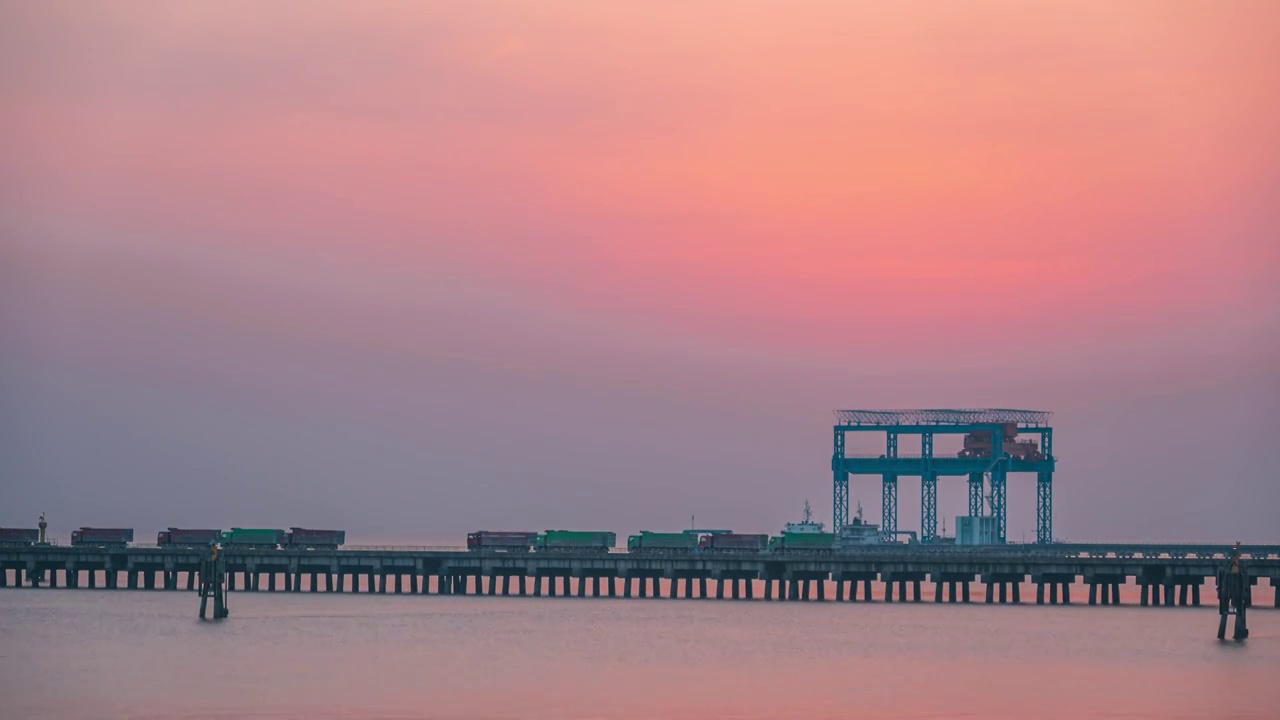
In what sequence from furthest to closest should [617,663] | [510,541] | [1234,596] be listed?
[510,541]
[1234,596]
[617,663]

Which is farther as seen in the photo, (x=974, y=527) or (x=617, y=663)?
(x=974, y=527)

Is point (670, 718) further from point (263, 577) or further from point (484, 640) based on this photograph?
point (263, 577)

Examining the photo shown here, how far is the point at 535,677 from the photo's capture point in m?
79.6

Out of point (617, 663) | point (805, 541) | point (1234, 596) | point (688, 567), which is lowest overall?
point (617, 663)

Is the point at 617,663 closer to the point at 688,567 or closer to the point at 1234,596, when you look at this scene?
the point at 1234,596

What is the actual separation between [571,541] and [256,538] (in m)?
24.9

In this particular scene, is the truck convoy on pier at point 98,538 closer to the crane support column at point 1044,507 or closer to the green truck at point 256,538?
the green truck at point 256,538

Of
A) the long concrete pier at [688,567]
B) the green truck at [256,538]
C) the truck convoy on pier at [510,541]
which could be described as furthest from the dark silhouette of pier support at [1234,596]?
the green truck at [256,538]

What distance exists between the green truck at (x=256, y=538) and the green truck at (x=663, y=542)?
2749cm

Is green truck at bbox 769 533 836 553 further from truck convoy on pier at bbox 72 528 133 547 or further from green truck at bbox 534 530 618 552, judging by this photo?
truck convoy on pier at bbox 72 528 133 547

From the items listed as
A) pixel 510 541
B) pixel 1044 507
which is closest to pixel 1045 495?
pixel 1044 507

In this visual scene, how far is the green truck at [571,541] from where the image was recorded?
481 ft

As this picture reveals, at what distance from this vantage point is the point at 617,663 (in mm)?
86125

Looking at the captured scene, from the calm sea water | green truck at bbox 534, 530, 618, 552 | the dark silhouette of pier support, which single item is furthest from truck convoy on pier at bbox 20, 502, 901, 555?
the dark silhouette of pier support
